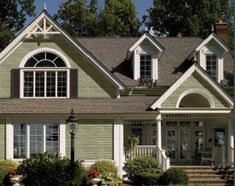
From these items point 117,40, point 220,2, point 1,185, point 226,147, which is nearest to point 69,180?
point 1,185

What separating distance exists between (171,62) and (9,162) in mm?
11425

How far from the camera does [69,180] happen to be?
79.2 ft

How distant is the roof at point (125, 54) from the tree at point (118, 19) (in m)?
20.1

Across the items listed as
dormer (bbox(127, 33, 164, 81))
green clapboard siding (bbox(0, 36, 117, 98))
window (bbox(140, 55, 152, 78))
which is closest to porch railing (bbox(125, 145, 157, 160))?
green clapboard siding (bbox(0, 36, 117, 98))

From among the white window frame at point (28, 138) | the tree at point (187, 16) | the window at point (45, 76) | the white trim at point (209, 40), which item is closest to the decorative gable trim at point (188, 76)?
the white trim at point (209, 40)

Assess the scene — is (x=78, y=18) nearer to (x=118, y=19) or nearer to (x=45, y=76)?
(x=118, y=19)

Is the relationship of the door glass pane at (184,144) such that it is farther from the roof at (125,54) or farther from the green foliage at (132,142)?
the green foliage at (132,142)

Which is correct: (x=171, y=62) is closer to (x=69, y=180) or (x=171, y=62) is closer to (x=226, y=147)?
(x=226, y=147)

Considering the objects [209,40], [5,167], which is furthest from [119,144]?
[209,40]

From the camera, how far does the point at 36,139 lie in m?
28.4

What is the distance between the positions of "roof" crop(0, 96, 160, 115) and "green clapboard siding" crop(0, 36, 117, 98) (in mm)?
458

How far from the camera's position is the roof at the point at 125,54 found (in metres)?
32.2

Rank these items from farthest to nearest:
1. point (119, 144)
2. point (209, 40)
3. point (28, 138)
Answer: point (209, 40)
point (119, 144)
point (28, 138)

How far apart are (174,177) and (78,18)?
34.6m
